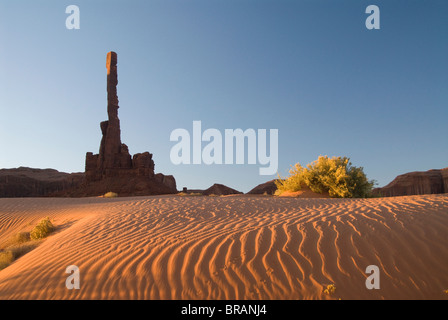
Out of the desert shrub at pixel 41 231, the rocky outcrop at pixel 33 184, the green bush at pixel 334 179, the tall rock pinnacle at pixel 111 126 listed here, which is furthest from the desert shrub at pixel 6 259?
the rocky outcrop at pixel 33 184

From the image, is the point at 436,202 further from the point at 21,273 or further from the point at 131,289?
the point at 21,273

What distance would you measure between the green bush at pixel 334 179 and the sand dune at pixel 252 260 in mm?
8376

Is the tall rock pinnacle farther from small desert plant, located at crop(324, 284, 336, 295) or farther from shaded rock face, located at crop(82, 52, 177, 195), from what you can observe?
small desert plant, located at crop(324, 284, 336, 295)

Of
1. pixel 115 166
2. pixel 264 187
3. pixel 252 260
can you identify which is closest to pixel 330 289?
pixel 252 260

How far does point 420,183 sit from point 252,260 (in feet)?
143

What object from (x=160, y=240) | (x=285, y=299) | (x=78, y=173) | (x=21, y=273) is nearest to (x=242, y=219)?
(x=160, y=240)

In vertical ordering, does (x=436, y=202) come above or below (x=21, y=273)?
above

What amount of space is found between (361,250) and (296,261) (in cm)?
115

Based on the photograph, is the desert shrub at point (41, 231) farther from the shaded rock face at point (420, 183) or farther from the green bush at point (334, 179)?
the shaded rock face at point (420, 183)

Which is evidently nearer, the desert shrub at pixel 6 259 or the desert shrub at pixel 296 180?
the desert shrub at pixel 6 259

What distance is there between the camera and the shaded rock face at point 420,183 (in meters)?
36.8

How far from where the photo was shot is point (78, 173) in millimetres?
63875

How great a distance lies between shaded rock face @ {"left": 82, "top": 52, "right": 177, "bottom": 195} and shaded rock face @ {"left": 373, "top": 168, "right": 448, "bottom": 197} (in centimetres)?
3313

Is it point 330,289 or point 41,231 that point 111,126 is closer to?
point 41,231
